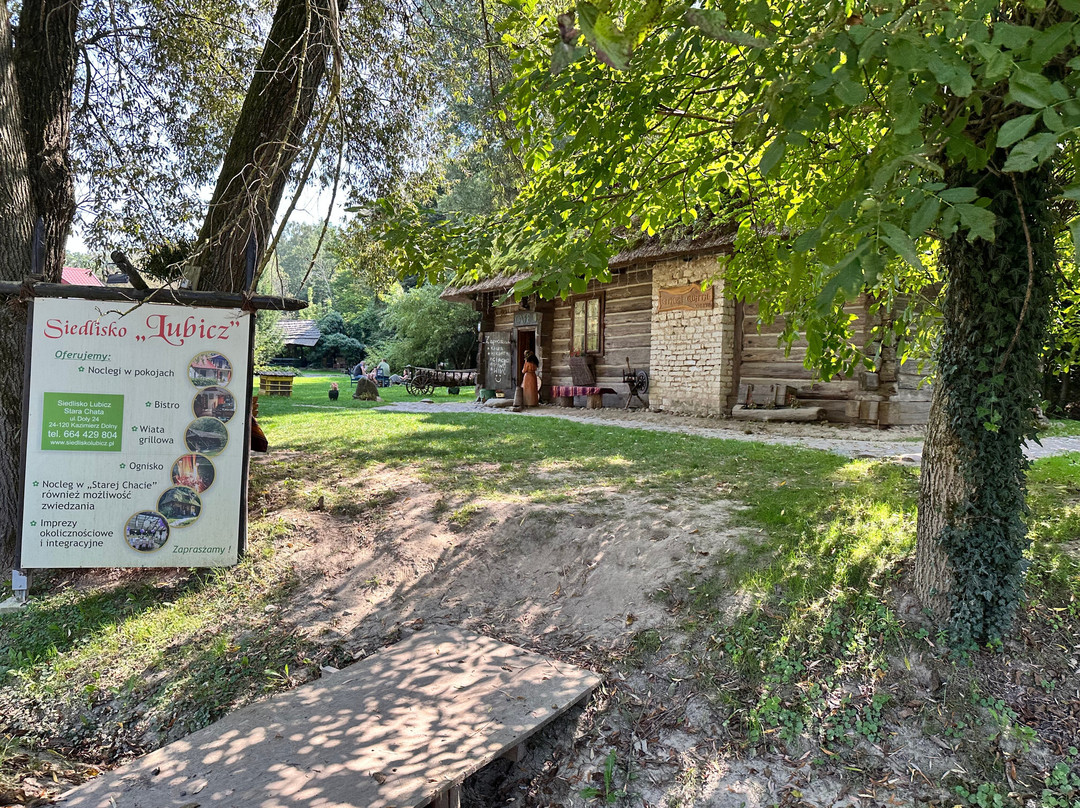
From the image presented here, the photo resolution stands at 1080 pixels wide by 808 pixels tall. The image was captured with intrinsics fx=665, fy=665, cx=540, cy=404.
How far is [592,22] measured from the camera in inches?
63.4

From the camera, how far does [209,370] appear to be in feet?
14.4

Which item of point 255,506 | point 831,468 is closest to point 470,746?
point 255,506

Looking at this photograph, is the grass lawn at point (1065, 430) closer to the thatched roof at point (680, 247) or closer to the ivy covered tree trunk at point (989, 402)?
the thatched roof at point (680, 247)

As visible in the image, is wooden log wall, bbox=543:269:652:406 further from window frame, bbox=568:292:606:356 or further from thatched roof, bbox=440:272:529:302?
thatched roof, bbox=440:272:529:302

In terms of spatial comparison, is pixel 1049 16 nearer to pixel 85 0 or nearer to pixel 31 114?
pixel 31 114

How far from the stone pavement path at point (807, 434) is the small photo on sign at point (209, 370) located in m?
6.41

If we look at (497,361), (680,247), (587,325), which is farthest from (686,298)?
(497,361)

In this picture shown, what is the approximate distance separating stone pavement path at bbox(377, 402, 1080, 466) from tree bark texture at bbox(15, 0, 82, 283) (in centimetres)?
771

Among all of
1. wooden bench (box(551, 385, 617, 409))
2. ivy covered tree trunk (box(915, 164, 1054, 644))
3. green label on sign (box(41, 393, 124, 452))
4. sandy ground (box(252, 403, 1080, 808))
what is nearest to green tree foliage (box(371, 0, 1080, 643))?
ivy covered tree trunk (box(915, 164, 1054, 644))

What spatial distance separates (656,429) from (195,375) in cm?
754

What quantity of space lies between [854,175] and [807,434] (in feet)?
23.9

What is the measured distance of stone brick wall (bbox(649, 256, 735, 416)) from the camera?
481 inches

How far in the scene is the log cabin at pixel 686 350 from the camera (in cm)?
1059

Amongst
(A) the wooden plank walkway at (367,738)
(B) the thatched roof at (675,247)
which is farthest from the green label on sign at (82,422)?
(B) the thatched roof at (675,247)
